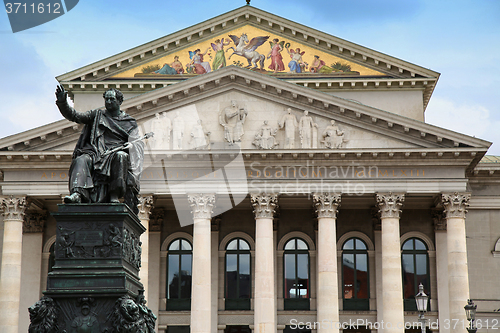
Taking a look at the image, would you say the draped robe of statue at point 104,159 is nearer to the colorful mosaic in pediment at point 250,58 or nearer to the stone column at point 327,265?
the stone column at point 327,265

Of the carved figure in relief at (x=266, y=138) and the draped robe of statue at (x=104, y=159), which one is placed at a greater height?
the carved figure in relief at (x=266, y=138)

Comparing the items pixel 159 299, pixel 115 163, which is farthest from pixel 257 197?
pixel 115 163

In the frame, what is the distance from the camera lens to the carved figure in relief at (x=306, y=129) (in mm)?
35531

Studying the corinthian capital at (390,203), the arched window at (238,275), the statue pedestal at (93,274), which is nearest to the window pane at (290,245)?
the arched window at (238,275)

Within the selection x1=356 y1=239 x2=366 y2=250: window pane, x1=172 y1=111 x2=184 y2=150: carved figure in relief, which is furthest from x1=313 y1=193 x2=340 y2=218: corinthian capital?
x1=172 y1=111 x2=184 y2=150: carved figure in relief

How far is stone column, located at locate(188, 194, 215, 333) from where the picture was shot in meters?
34.1

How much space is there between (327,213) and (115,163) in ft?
87.1

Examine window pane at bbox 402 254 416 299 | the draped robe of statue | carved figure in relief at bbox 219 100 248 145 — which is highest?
carved figure in relief at bbox 219 100 248 145

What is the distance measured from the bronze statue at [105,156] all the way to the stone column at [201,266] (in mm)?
25185

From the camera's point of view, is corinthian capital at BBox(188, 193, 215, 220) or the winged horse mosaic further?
the winged horse mosaic

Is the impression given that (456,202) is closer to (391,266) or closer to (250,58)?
(391,266)

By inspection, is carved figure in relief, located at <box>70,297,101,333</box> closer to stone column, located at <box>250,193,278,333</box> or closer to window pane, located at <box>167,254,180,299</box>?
stone column, located at <box>250,193,278,333</box>

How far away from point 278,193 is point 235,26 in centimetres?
1354

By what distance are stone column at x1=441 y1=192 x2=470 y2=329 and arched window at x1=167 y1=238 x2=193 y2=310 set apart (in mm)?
14314
